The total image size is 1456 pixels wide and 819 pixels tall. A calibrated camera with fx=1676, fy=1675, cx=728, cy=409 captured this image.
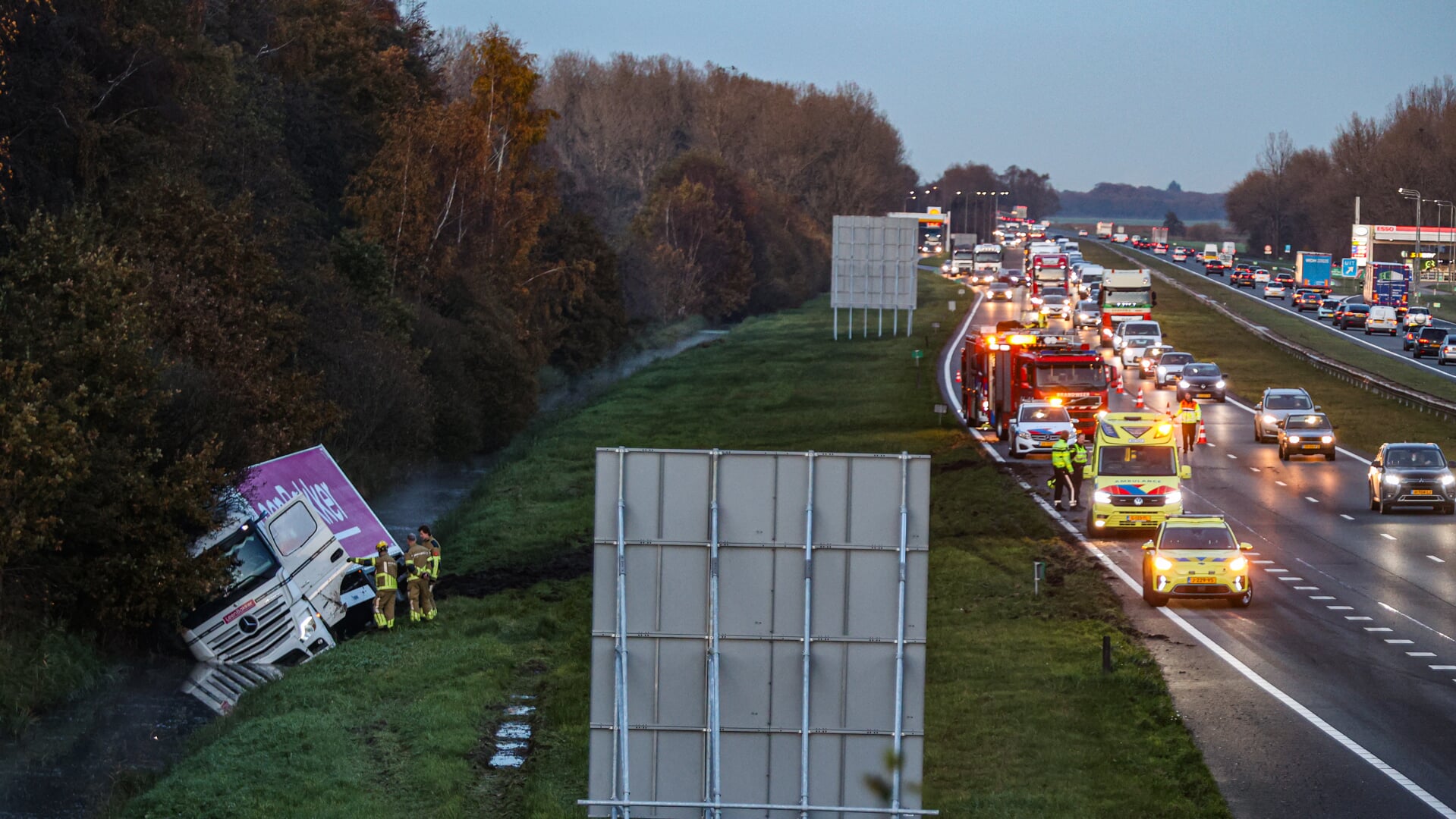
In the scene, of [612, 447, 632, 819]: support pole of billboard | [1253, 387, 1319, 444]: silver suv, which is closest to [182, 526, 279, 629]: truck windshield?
[612, 447, 632, 819]: support pole of billboard

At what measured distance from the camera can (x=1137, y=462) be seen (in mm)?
33906

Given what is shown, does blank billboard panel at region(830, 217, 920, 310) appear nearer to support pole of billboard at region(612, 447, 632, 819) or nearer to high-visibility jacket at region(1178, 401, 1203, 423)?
high-visibility jacket at region(1178, 401, 1203, 423)

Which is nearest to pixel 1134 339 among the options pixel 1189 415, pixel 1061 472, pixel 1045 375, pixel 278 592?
pixel 1189 415

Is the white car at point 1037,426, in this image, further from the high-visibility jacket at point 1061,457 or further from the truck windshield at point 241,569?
the truck windshield at point 241,569

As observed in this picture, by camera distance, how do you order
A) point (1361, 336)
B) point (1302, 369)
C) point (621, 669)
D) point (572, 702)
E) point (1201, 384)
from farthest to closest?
1. point (1361, 336)
2. point (1302, 369)
3. point (1201, 384)
4. point (572, 702)
5. point (621, 669)

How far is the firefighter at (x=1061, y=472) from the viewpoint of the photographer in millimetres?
37156

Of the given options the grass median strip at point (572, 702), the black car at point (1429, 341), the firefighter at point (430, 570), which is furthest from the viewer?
the black car at point (1429, 341)

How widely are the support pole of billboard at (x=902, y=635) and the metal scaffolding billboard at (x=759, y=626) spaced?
0.05 feet

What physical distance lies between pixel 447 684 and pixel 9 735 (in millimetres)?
5978

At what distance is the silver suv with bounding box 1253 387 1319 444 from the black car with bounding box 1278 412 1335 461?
7.60ft

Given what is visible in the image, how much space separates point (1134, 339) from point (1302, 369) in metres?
7.47

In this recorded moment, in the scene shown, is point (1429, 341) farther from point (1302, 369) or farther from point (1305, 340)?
point (1302, 369)

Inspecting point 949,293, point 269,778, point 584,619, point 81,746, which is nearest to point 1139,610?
point 584,619

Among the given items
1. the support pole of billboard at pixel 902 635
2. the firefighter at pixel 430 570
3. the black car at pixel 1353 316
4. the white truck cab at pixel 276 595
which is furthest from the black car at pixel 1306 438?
the black car at pixel 1353 316
